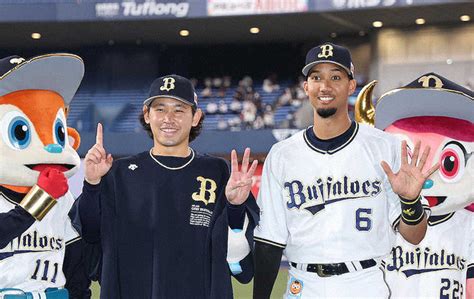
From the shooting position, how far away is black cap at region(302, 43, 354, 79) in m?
5.68

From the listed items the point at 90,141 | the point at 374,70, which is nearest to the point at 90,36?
the point at 90,141

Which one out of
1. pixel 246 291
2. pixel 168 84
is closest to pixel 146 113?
pixel 168 84

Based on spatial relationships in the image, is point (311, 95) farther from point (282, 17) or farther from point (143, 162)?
point (282, 17)

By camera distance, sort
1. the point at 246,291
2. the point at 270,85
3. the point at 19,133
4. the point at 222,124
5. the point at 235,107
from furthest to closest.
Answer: the point at 270,85 < the point at 235,107 < the point at 222,124 < the point at 246,291 < the point at 19,133

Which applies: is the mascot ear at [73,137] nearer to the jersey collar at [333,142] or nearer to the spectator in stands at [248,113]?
the jersey collar at [333,142]

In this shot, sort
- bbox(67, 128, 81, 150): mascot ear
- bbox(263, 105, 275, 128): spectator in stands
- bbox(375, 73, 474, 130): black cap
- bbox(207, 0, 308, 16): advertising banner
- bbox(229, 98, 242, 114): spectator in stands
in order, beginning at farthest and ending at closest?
bbox(229, 98, 242, 114): spectator in stands
bbox(263, 105, 275, 128): spectator in stands
bbox(207, 0, 308, 16): advertising banner
bbox(67, 128, 81, 150): mascot ear
bbox(375, 73, 474, 130): black cap

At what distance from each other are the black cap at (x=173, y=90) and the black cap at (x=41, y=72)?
891mm

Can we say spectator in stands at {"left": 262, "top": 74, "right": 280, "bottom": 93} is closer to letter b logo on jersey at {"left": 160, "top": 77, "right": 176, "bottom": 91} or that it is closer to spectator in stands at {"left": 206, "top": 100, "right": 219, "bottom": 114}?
spectator in stands at {"left": 206, "top": 100, "right": 219, "bottom": 114}

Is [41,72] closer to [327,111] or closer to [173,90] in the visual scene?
[173,90]

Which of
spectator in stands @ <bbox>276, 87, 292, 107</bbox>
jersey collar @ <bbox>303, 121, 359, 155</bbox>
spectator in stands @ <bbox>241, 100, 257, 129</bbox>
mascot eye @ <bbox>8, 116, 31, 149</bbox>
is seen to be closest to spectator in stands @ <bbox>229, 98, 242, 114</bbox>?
spectator in stands @ <bbox>241, 100, 257, 129</bbox>

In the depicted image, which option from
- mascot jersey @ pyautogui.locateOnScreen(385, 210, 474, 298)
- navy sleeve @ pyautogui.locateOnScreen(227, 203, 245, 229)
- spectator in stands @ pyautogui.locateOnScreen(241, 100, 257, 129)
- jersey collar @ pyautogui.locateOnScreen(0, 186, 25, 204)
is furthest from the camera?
spectator in stands @ pyautogui.locateOnScreen(241, 100, 257, 129)

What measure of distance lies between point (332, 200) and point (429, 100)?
1.53m

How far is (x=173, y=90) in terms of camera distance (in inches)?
227

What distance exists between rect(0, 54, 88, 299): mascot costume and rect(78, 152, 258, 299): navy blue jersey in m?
0.51
